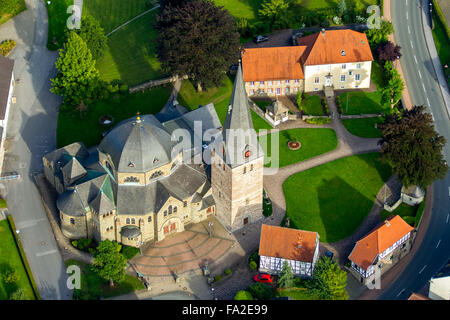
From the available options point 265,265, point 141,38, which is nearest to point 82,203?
point 265,265

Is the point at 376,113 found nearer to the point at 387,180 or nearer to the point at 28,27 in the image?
the point at 387,180

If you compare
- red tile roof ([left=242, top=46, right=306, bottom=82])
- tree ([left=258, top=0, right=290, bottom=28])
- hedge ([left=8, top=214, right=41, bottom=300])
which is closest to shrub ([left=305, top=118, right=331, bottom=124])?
red tile roof ([left=242, top=46, right=306, bottom=82])

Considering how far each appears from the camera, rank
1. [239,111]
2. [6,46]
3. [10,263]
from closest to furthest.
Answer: [239,111]
[10,263]
[6,46]

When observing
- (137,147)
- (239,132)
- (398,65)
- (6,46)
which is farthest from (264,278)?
(6,46)

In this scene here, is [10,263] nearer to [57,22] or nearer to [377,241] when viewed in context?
[377,241]

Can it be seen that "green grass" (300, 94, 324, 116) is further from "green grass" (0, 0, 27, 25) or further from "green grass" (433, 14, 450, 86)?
"green grass" (0, 0, 27, 25)

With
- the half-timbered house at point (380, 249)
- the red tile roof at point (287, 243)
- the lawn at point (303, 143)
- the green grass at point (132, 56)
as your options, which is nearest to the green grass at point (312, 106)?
the lawn at point (303, 143)
